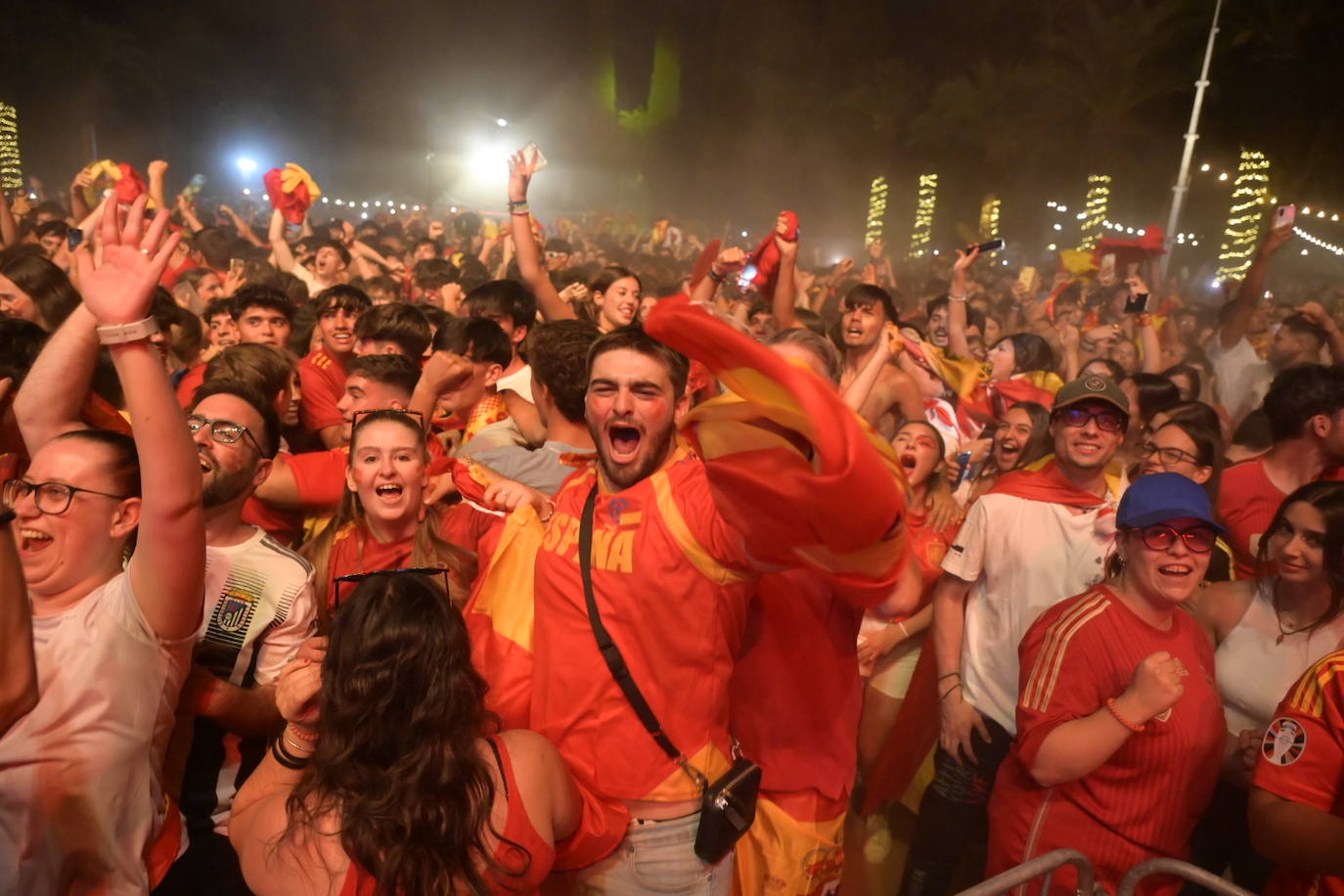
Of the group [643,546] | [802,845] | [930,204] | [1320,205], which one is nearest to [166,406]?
[643,546]

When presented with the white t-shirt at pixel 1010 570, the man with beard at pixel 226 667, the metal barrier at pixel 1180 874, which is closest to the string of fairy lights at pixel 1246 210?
the white t-shirt at pixel 1010 570

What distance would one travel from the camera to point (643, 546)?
7.11 feet

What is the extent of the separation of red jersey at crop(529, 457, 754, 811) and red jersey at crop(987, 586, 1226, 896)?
1111 mm

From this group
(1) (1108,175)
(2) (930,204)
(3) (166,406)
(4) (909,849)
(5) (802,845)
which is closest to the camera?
(3) (166,406)

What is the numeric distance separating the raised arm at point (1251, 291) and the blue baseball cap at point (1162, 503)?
4.83 metres

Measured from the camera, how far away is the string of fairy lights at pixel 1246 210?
22.0m

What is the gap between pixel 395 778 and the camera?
6.04 feet

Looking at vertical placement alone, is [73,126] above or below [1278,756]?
above

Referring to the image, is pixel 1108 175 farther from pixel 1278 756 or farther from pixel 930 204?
pixel 1278 756

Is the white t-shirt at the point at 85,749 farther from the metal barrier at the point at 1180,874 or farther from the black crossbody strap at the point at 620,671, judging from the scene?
the metal barrier at the point at 1180,874

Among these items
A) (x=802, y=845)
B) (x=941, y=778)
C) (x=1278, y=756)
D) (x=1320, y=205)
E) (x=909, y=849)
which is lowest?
(x=909, y=849)

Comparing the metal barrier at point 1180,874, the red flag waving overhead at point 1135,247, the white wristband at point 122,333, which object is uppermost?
the red flag waving overhead at point 1135,247

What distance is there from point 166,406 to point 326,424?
2767mm

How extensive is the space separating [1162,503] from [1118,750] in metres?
0.76
